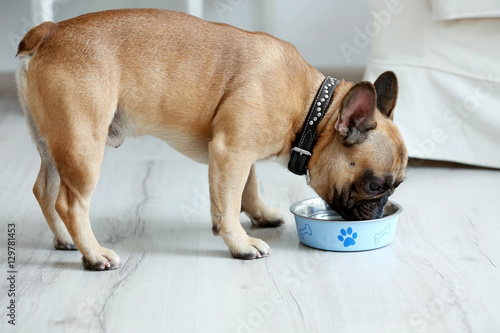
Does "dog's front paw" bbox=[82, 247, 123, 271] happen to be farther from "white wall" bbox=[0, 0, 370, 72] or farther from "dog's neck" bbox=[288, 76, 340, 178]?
"white wall" bbox=[0, 0, 370, 72]

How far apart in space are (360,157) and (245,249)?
480 mm

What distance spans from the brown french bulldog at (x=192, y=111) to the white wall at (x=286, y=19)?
2720 millimetres

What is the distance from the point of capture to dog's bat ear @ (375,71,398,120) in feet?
7.06

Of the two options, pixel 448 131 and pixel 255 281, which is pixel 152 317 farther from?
pixel 448 131

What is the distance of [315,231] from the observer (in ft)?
7.20

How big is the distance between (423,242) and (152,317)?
1.06 meters

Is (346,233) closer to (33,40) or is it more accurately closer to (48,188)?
(48,188)

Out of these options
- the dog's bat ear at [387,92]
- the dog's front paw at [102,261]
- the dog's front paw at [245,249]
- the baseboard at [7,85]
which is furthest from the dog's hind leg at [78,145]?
the baseboard at [7,85]

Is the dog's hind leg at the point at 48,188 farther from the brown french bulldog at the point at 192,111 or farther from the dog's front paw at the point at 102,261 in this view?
the dog's front paw at the point at 102,261

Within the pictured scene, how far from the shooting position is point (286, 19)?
505 cm

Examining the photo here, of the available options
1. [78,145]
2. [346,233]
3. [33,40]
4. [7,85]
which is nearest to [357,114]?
[346,233]

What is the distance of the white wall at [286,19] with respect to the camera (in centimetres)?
489

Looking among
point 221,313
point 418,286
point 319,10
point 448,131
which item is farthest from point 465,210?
point 319,10

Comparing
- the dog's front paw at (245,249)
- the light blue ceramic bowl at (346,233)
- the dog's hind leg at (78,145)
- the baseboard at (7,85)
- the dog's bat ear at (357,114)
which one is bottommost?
the baseboard at (7,85)
